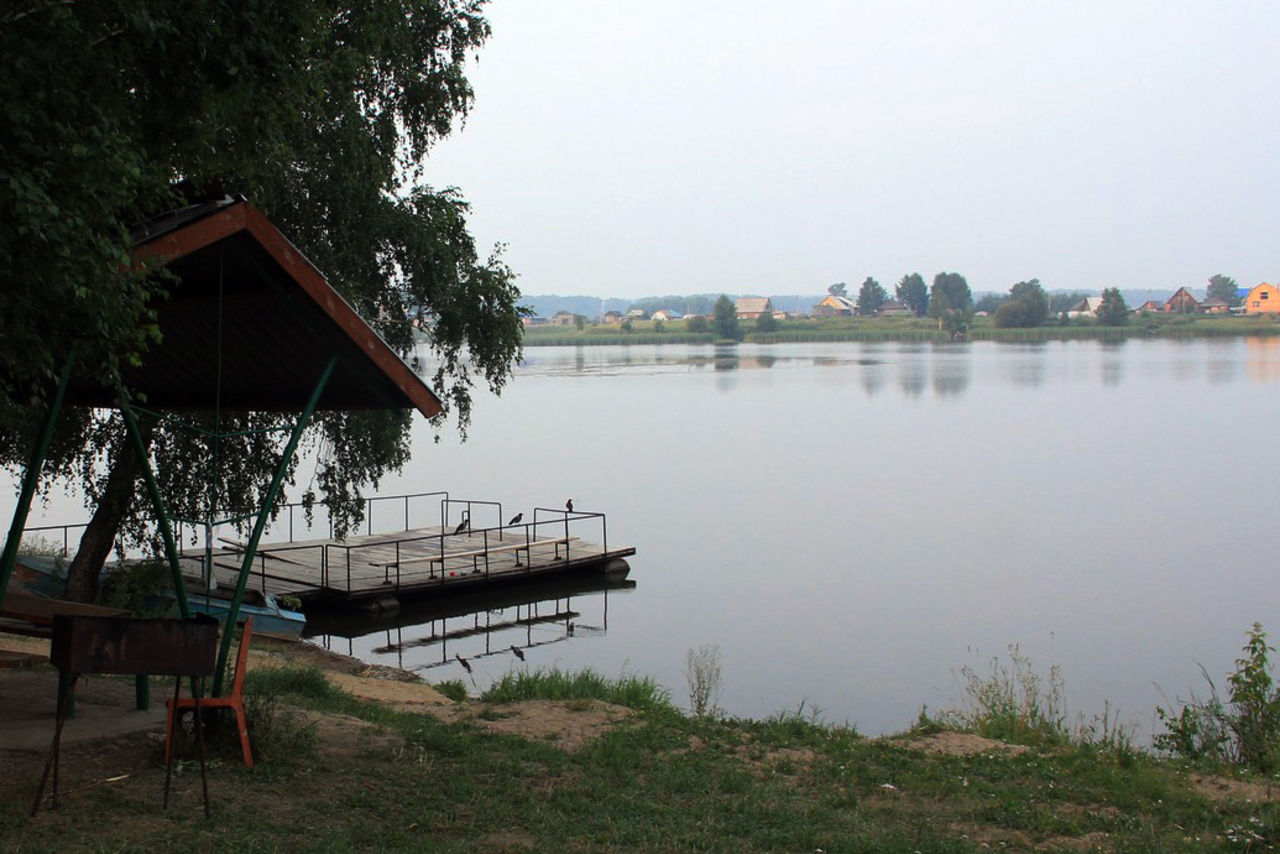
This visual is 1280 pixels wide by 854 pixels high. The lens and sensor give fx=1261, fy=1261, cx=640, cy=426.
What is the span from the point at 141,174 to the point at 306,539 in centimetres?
2645

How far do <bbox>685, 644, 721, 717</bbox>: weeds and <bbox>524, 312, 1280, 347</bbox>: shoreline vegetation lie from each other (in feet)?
406

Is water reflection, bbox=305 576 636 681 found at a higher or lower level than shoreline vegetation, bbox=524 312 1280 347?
lower

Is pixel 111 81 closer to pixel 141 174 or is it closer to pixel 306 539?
pixel 141 174

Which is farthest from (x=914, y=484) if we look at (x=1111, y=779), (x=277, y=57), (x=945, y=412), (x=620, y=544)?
(x=277, y=57)

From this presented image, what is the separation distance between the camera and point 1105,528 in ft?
106

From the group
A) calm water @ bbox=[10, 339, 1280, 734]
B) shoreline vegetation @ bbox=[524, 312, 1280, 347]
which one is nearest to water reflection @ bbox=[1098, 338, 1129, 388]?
calm water @ bbox=[10, 339, 1280, 734]

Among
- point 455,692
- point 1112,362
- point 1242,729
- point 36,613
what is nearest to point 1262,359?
point 1112,362

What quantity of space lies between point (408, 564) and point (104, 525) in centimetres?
828

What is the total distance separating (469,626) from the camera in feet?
76.4

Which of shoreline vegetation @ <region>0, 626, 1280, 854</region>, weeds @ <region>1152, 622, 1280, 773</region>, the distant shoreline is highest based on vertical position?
the distant shoreline

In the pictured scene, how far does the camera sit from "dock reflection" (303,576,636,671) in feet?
69.3

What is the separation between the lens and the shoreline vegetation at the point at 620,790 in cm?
648

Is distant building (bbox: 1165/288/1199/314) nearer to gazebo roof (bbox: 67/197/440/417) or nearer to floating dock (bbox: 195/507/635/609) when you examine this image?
floating dock (bbox: 195/507/635/609)

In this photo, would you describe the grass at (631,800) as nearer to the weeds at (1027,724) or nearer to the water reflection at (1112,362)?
the weeds at (1027,724)
